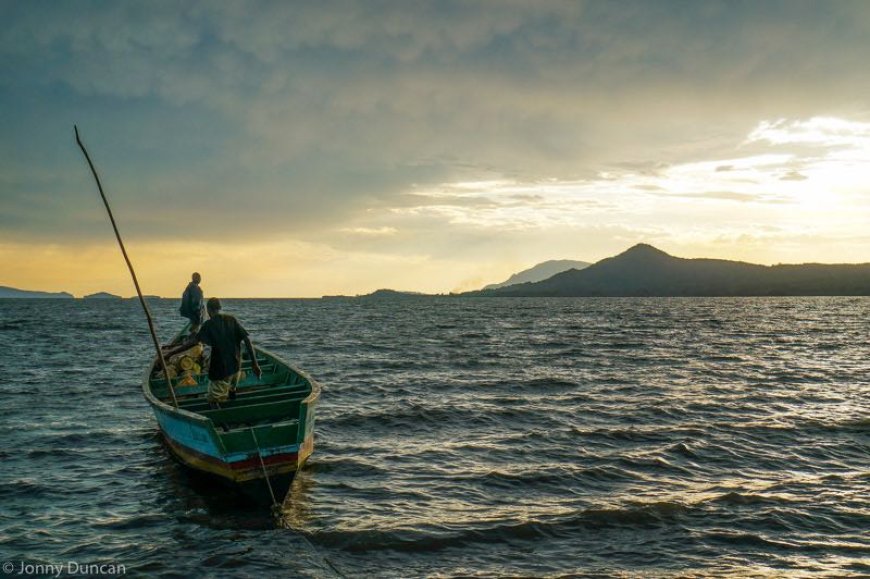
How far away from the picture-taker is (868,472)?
13586 mm

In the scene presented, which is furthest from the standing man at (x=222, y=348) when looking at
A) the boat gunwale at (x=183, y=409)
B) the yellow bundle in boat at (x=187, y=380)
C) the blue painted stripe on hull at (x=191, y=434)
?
the yellow bundle in boat at (x=187, y=380)

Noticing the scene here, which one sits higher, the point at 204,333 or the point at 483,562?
the point at 204,333

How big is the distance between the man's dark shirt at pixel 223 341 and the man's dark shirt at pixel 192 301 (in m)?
6.32

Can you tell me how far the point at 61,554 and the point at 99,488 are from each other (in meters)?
3.51

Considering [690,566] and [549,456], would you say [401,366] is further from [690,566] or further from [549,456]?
[690,566]

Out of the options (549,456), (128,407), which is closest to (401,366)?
(128,407)

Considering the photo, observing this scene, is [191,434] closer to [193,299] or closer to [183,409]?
[183,409]

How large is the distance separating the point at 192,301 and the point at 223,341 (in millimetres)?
7004

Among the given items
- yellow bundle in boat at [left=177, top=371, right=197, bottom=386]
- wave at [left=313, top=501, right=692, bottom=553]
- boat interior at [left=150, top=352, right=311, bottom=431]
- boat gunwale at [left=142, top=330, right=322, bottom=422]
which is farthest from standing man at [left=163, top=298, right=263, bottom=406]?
wave at [left=313, top=501, right=692, bottom=553]

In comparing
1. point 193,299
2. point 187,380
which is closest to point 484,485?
→ point 187,380

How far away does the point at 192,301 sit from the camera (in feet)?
61.5

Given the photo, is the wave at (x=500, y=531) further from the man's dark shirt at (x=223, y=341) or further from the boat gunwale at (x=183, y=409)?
the man's dark shirt at (x=223, y=341)

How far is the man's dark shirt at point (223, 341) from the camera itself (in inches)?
488

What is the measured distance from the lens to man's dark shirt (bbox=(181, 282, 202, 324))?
731 inches
